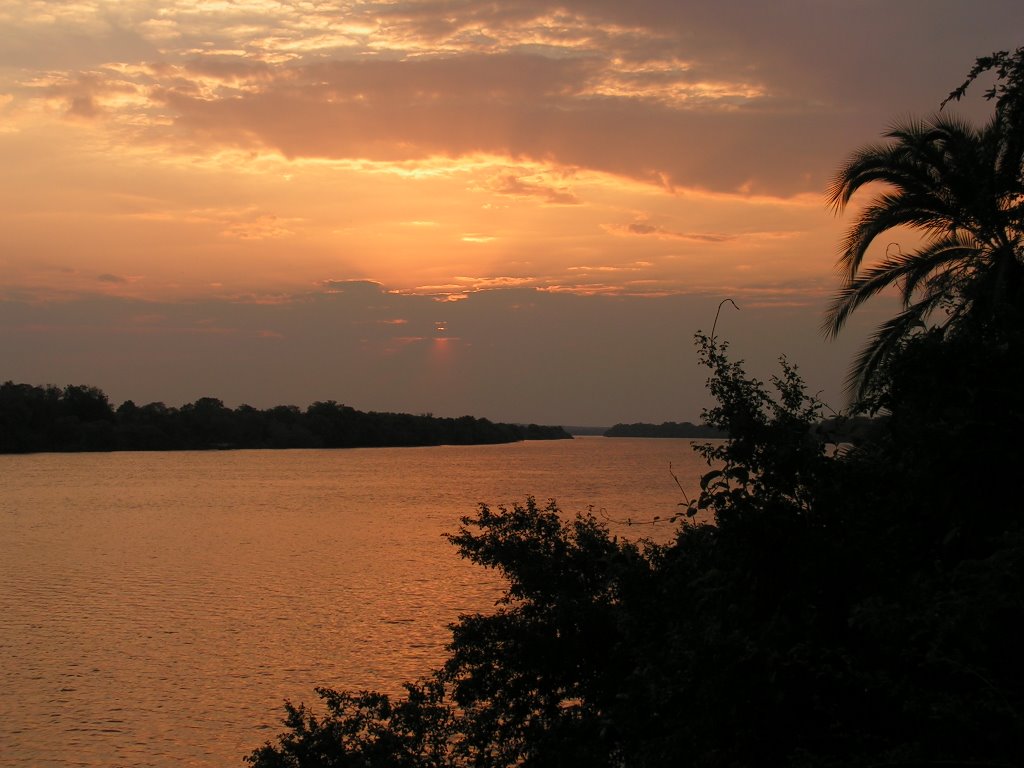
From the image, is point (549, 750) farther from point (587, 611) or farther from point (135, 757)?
point (135, 757)

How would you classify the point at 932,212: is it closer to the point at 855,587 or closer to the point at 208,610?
the point at 855,587

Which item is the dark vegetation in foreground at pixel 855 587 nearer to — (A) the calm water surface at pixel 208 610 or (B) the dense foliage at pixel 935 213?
(B) the dense foliage at pixel 935 213

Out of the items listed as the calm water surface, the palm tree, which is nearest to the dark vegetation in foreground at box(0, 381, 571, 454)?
the calm water surface

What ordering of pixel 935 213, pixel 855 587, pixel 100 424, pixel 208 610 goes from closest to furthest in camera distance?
pixel 855 587, pixel 935 213, pixel 208 610, pixel 100 424

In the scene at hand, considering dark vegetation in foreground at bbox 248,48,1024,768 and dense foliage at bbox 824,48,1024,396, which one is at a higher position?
dense foliage at bbox 824,48,1024,396

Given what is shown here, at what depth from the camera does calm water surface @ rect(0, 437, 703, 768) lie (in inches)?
827

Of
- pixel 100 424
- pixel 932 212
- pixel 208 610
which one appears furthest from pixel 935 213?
pixel 100 424

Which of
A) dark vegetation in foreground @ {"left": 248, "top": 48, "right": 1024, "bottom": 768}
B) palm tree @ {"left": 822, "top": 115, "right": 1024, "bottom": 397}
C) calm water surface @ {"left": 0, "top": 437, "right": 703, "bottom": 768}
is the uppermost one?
palm tree @ {"left": 822, "top": 115, "right": 1024, "bottom": 397}

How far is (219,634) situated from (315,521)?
35.1m

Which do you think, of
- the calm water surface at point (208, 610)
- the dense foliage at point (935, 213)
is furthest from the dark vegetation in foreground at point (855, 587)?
the calm water surface at point (208, 610)

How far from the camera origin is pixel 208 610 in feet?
111

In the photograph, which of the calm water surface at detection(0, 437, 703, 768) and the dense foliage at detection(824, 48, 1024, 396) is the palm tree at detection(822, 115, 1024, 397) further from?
the calm water surface at detection(0, 437, 703, 768)

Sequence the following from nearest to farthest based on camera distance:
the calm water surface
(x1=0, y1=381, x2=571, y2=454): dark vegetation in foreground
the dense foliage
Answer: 1. the dense foliage
2. the calm water surface
3. (x1=0, y1=381, x2=571, y2=454): dark vegetation in foreground

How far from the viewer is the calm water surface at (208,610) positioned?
21.0 m
